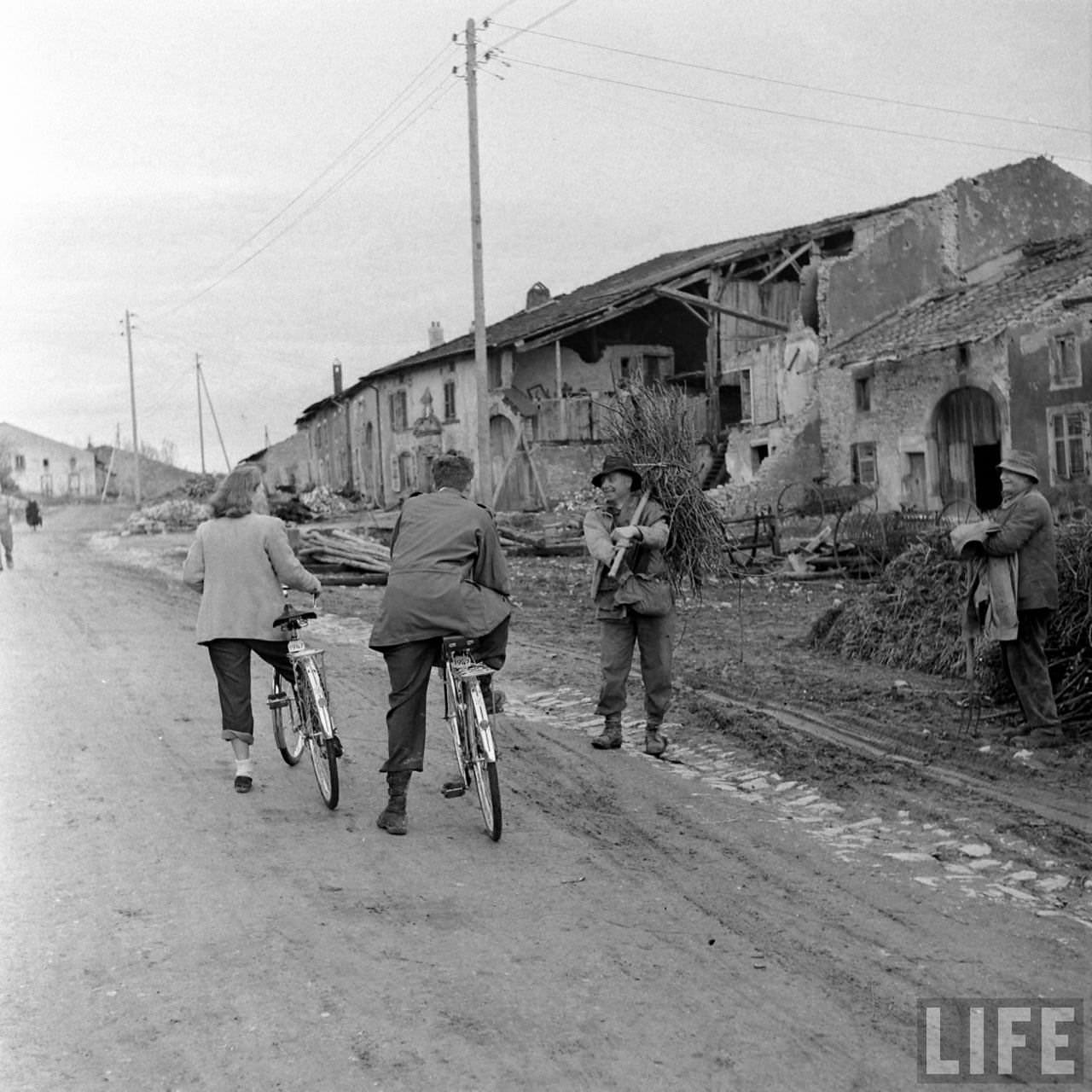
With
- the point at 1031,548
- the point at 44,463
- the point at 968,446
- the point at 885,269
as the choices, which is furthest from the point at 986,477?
the point at 44,463

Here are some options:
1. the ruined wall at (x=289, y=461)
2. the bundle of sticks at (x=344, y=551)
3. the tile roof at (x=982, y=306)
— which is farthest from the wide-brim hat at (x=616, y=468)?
the ruined wall at (x=289, y=461)

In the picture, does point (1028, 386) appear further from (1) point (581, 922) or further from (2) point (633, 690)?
(1) point (581, 922)

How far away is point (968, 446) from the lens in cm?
2516

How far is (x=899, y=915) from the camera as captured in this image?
485cm

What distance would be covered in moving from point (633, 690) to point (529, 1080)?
6.84m

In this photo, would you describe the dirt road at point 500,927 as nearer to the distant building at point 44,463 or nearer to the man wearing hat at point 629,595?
the man wearing hat at point 629,595

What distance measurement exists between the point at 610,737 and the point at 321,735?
212cm

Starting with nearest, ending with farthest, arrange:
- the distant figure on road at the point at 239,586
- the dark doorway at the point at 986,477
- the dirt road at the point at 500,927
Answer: the dirt road at the point at 500,927, the distant figure on road at the point at 239,586, the dark doorway at the point at 986,477

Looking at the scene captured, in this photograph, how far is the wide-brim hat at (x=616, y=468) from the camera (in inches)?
312

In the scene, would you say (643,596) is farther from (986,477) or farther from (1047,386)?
(986,477)

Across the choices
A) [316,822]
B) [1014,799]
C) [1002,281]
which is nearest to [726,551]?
[1014,799]

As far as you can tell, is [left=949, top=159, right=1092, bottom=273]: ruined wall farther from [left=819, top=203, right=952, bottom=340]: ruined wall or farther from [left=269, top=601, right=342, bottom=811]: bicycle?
[left=269, top=601, right=342, bottom=811]: bicycle

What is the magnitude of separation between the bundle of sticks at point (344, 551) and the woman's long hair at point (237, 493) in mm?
14857

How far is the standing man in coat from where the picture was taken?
6.06 m
